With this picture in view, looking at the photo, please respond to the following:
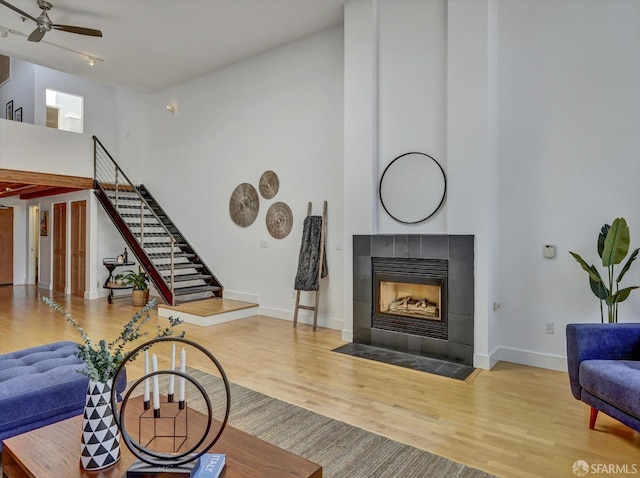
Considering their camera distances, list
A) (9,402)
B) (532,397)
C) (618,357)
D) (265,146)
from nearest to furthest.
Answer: (9,402) < (618,357) < (532,397) < (265,146)

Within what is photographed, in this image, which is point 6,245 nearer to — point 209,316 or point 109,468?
point 209,316

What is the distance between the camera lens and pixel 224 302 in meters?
6.45

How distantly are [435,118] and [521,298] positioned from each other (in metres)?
2.06

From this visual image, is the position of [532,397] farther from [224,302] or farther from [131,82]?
[131,82]

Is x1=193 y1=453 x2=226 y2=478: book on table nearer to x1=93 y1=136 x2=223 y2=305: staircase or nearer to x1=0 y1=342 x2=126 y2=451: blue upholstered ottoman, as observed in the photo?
x1=0 y1=342 x2=126 y2=451: blue upholstered ottoman

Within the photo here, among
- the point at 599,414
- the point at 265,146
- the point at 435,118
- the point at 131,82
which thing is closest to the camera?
the point at 599,414

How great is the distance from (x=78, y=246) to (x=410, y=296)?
7.23 metres

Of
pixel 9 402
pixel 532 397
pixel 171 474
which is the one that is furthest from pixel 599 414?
pixel 9 402

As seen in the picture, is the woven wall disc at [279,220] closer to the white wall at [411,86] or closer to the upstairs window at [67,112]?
the white wall at [411,86]

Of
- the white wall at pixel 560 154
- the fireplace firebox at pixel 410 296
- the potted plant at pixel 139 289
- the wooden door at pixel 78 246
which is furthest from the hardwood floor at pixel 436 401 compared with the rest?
the wooden door at pixel 78 246

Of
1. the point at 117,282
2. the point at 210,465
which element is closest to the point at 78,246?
the point at 117,282

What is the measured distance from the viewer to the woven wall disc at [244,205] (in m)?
6.40

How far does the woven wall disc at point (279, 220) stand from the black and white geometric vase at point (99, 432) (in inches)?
177

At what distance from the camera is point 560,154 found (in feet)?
12.2
